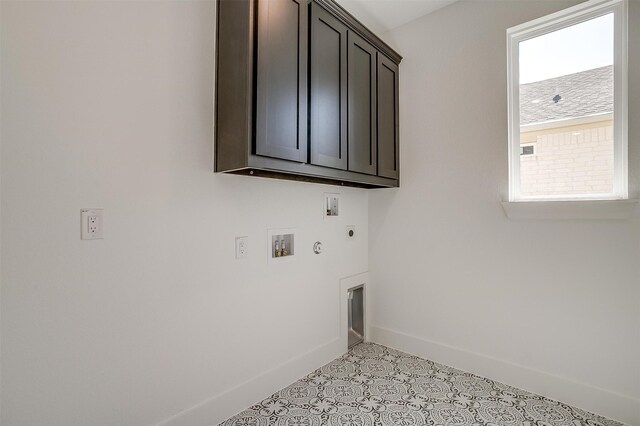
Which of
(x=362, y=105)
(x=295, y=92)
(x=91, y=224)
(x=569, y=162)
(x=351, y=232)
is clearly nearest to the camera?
(x=91, y=224)

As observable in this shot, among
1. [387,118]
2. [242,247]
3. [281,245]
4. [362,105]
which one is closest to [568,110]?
[387,118]

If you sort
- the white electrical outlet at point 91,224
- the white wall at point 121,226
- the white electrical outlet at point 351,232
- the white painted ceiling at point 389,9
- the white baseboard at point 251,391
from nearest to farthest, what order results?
1. the white wall at point 121,226
2. the white electrical outlet at point 91,224
3. the white baseboard at point 251,391
4. the white painted ceiling at point 389,9
5. the white electrical outlet at point 351,232

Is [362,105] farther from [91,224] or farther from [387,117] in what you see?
[91,224]

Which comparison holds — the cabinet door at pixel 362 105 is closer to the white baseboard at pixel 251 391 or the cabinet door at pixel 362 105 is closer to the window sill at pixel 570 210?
the window sill at pixel 570 210

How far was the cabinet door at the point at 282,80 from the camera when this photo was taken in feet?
5.15

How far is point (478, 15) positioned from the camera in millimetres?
2303

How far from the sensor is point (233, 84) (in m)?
1.61

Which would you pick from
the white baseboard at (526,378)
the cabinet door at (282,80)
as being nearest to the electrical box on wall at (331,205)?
the cabinet door at (282,80)

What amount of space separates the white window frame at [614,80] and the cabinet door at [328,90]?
3.77 feet

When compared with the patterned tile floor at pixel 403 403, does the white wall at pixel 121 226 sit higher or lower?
higher

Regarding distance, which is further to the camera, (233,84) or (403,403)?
(403,403)

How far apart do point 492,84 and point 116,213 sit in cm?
242

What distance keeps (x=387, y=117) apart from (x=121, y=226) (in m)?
1.97

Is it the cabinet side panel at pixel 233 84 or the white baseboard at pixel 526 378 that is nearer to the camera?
the cabinet side panel at pixel 233 84
